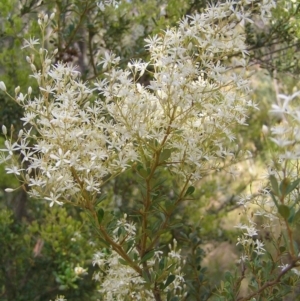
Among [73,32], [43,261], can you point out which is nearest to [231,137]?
[73,32]

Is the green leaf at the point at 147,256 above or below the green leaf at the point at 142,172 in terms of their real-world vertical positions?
below

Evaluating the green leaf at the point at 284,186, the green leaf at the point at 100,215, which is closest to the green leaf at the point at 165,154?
the green leaf at the point at 100,215

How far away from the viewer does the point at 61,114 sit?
0.94 meters

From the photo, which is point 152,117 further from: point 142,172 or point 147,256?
point 147,256

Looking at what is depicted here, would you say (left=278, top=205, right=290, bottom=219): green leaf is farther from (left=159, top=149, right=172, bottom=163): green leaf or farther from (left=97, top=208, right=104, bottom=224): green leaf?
(left=97, top=208, right=104, bottom=224): green leaf

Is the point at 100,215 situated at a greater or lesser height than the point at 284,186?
lesser

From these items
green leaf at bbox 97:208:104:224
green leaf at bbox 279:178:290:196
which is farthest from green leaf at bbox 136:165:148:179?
green leaf at bbox 279:178:290:196

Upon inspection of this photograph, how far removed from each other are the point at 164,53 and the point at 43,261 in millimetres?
1542

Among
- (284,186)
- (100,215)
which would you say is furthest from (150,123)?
(284,186)

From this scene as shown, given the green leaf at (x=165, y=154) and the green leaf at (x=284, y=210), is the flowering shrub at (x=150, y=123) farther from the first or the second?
the green leaf at (x=284, y=210)

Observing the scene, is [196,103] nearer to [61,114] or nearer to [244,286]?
[61,114]

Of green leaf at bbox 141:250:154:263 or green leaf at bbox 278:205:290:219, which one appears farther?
green leaf at bbox 141:250:154:263

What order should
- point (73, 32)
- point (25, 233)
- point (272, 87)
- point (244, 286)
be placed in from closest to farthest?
point (73, 32) < point (25, 233) < point (244, 286) < point (272, 87)

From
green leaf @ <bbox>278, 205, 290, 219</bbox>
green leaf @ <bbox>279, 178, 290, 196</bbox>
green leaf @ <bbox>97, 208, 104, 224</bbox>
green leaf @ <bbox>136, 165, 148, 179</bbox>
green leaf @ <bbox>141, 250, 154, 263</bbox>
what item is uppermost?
green leaf @ <bbox>279, 178, 290, 196</bbox>
